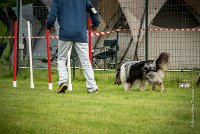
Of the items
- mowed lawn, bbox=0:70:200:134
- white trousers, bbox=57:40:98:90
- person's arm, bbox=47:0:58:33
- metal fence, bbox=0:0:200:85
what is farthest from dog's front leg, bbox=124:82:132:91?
metal fence, bbox=0:0:200:85

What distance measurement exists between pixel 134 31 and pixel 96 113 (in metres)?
11.9

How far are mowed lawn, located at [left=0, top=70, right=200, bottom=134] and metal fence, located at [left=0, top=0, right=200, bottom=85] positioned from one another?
21.4ft

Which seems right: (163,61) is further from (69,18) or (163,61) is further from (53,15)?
(53,15)

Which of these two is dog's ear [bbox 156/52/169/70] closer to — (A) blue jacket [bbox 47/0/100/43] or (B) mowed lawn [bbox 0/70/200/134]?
(B) mowed lawn [bbox 0/70/200/134]

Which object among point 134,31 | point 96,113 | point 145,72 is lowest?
point 96,113

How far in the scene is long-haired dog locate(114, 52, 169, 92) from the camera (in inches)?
491

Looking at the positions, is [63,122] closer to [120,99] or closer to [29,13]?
[120,99]

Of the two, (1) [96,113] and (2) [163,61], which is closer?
(1) [96,113]

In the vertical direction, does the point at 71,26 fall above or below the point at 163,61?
above

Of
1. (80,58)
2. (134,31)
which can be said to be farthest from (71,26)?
(134,31)

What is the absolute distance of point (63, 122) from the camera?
728 centimetres

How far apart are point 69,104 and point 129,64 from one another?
3.74 m

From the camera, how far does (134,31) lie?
1986 cm

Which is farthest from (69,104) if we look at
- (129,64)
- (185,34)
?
(185,34)
